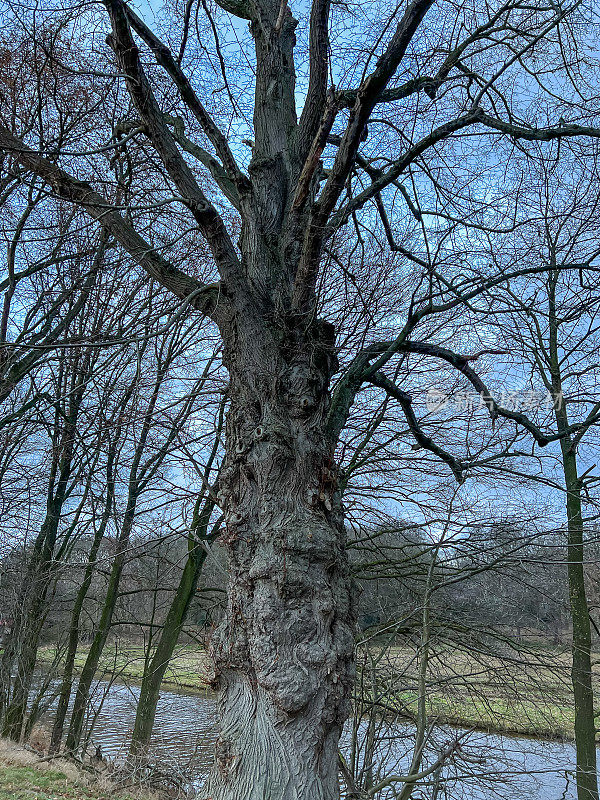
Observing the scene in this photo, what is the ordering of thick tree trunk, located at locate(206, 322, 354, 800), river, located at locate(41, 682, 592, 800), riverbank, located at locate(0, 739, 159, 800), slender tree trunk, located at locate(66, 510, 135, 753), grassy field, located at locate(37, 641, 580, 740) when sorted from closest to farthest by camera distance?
1. thick tree trunk, located at locate(206, 322, 354, 800)
2. river, located at locate(41, 682, 592, 800)
3. grassy field, located at locate(37, 641, 580, 740)
4. riverbank, located at locate(0, 739, 159, 800)
5. slender tree trunk, located at locate(66, 510, 135, 753)

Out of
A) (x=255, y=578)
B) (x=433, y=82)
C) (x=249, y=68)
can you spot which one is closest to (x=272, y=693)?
(x=255, y=578)

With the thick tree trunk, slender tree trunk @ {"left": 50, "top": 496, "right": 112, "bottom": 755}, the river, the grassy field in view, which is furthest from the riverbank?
the thick tree trunk

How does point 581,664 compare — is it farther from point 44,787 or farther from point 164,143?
point 164,143

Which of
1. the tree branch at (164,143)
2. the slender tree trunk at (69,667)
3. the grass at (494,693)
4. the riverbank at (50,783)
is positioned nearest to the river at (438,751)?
the grass at (494,693)

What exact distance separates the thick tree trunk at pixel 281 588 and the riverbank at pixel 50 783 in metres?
4.32

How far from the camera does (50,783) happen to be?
6.23 m

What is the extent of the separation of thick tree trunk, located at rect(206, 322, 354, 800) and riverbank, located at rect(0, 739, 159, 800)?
432 centimetres

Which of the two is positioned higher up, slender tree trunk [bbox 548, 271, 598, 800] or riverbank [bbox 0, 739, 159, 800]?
slender tree trunk [bbox 548, 271, 598, 800]

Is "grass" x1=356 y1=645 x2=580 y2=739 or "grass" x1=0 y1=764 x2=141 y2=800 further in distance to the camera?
"grass" x1=0 y1=764 x2=141 y2=800

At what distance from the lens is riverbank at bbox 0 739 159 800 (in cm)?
573

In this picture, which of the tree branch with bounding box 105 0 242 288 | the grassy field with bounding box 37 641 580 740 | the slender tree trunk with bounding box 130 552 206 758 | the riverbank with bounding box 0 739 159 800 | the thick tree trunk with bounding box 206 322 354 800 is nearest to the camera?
the thick tree trunk with bounding box 206 322 354 800

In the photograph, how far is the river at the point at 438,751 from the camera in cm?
399

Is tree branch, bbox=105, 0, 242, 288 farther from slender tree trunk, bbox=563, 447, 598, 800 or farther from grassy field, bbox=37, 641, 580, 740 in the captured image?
slender tree trunk, bbox=563, 447, 598, 800

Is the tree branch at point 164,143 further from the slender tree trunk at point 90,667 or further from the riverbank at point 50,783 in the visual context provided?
the slender tree trunk at point 90,667
